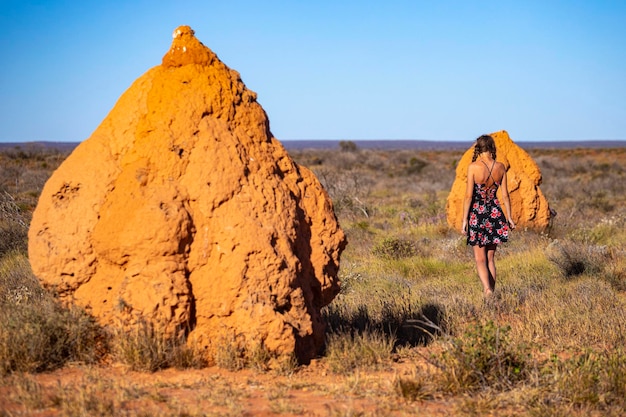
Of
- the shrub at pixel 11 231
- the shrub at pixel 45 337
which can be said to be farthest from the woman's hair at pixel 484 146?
the shrub at pixel 11 231

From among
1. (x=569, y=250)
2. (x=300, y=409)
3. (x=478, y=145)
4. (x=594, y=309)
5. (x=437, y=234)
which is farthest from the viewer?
(x=437, y=234)

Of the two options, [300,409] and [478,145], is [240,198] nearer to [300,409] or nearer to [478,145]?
[300,409]

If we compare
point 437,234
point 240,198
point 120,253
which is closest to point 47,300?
point 120,253

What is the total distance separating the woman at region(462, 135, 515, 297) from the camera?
282 inches

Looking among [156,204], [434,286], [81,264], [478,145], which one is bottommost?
[434,286]

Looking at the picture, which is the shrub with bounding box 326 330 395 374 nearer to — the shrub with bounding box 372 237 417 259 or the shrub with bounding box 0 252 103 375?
the shrub with bounding box 0 252 103 375

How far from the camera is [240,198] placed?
15.9 ft

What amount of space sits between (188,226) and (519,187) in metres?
8.19

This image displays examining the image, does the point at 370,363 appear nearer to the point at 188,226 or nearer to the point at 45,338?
the point at 188,226

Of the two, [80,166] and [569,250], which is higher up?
A: [80,166]

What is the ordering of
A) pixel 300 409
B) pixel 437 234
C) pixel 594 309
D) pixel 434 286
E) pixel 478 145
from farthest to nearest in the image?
pixel 437 234 → pixel 434 286 → pixel 478 145 → pixel 594 309 → pixel 300 409

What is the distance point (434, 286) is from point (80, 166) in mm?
4662

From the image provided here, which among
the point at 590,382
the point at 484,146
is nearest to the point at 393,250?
the point at 484,146

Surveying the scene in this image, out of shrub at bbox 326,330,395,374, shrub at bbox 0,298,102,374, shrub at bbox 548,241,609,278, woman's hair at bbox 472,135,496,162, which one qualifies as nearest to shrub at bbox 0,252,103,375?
shrub at bbox 0,298,102,374
